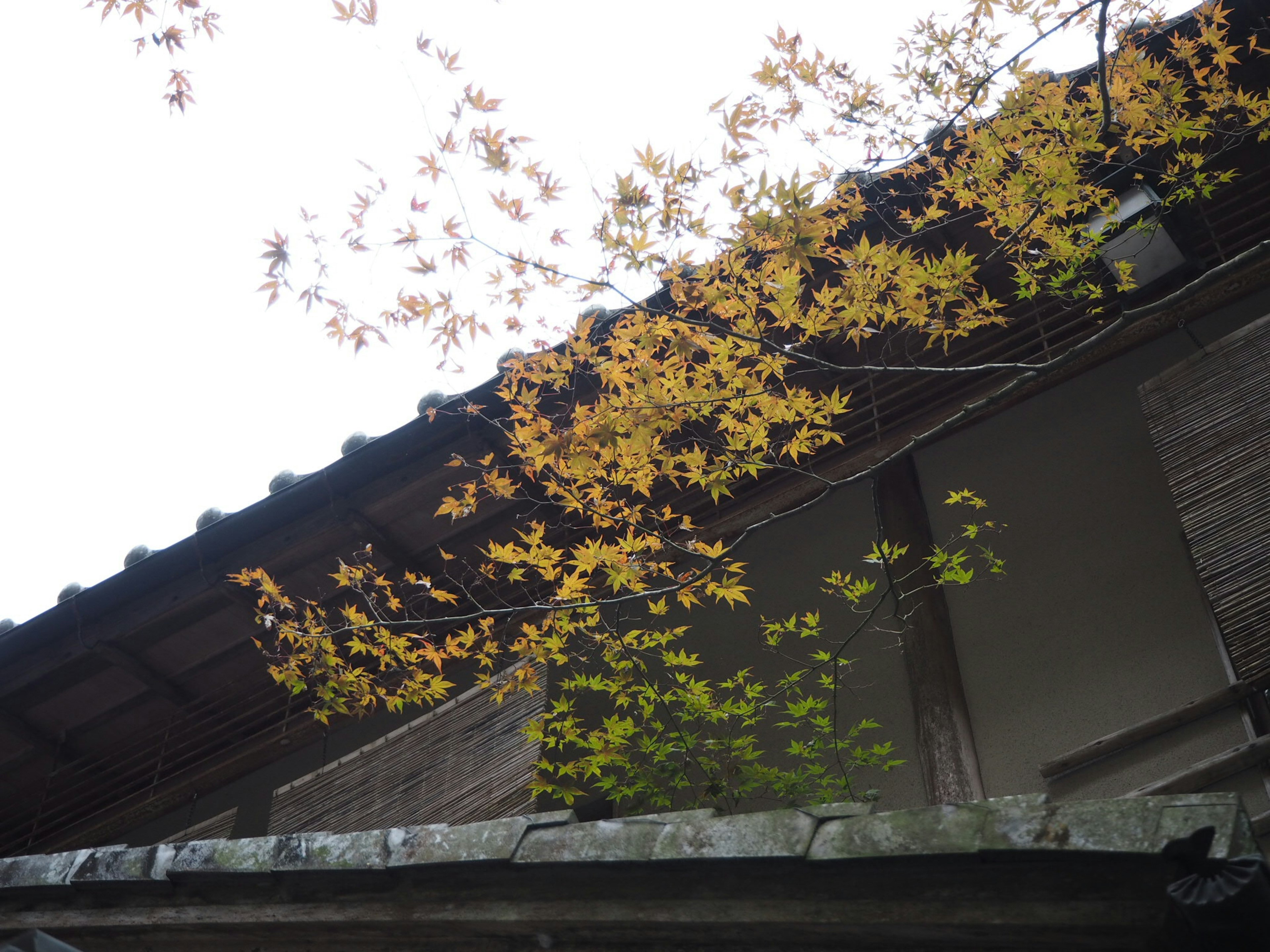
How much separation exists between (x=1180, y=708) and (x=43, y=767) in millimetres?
7890

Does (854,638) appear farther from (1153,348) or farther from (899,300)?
(1153,348)

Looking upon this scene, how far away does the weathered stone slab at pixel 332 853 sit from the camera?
327cm

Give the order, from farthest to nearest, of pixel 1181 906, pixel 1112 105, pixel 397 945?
pixel 1112 105 < pixel 397 945 < pixel 1181 906

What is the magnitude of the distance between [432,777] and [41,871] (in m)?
2.57

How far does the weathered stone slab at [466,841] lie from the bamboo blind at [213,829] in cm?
468

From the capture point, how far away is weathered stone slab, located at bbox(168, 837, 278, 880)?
341 cm

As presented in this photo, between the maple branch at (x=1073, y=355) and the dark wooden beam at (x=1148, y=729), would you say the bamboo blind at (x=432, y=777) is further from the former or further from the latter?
the dark wooden beam at (x=1148, y=729)

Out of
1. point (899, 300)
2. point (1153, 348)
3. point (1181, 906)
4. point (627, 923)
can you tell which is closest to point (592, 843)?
point (627, 923)

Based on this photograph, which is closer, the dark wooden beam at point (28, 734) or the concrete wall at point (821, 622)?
the concrete wall at point (821, 622)

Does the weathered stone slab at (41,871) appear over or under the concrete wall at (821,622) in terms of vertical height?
under

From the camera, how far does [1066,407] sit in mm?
6184

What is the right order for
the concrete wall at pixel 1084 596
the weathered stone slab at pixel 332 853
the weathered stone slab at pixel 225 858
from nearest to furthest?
the weathered stone slab at pixel 332 853
the weathered stone slab at pixel 225 858
the concrete wall at pixel 1084 596

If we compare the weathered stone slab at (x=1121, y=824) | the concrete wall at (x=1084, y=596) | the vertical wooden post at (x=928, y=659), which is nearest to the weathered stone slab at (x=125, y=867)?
the weathered stone slab at (x=1121, y=824)

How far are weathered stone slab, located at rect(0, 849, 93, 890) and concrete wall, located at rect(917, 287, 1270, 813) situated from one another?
3.98 meters
